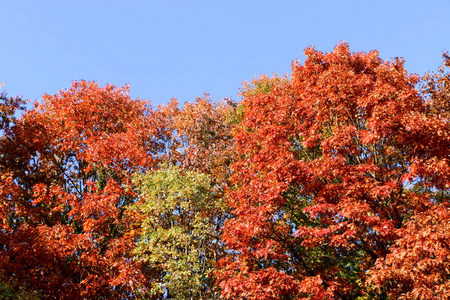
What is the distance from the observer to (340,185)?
49.4 feet

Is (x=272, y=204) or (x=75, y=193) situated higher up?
(x=75, y=193)

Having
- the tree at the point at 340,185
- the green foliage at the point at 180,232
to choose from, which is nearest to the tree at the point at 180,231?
the green foliage at the point at 180,232

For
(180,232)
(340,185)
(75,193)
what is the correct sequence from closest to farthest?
(340,185) → (180,232) → (75,193)

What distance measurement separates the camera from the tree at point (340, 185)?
13.6 meters

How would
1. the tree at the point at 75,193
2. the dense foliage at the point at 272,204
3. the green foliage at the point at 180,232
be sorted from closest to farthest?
the dense foliage at the point at 272,204 → the green foliage at the point at 180,232 → the tree at the point at 75,193

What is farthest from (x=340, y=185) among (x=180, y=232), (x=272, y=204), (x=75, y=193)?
(x=75, y=193)

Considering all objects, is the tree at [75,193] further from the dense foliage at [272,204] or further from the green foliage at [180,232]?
the green foliage at [180,232]

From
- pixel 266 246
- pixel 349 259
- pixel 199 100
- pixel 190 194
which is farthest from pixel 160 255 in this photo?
pixel 199 100

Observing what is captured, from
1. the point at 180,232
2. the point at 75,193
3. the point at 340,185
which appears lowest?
the point at 180,232

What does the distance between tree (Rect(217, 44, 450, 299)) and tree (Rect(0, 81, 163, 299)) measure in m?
6.00

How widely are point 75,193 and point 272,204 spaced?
1424cm

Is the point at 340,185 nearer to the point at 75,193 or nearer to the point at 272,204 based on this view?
the point at 272,204

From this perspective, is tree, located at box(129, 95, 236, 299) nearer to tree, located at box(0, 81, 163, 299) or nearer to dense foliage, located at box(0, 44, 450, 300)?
dense foliage, located at box(0, 44, 450, 300)

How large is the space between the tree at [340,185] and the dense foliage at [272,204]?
0.22ft
